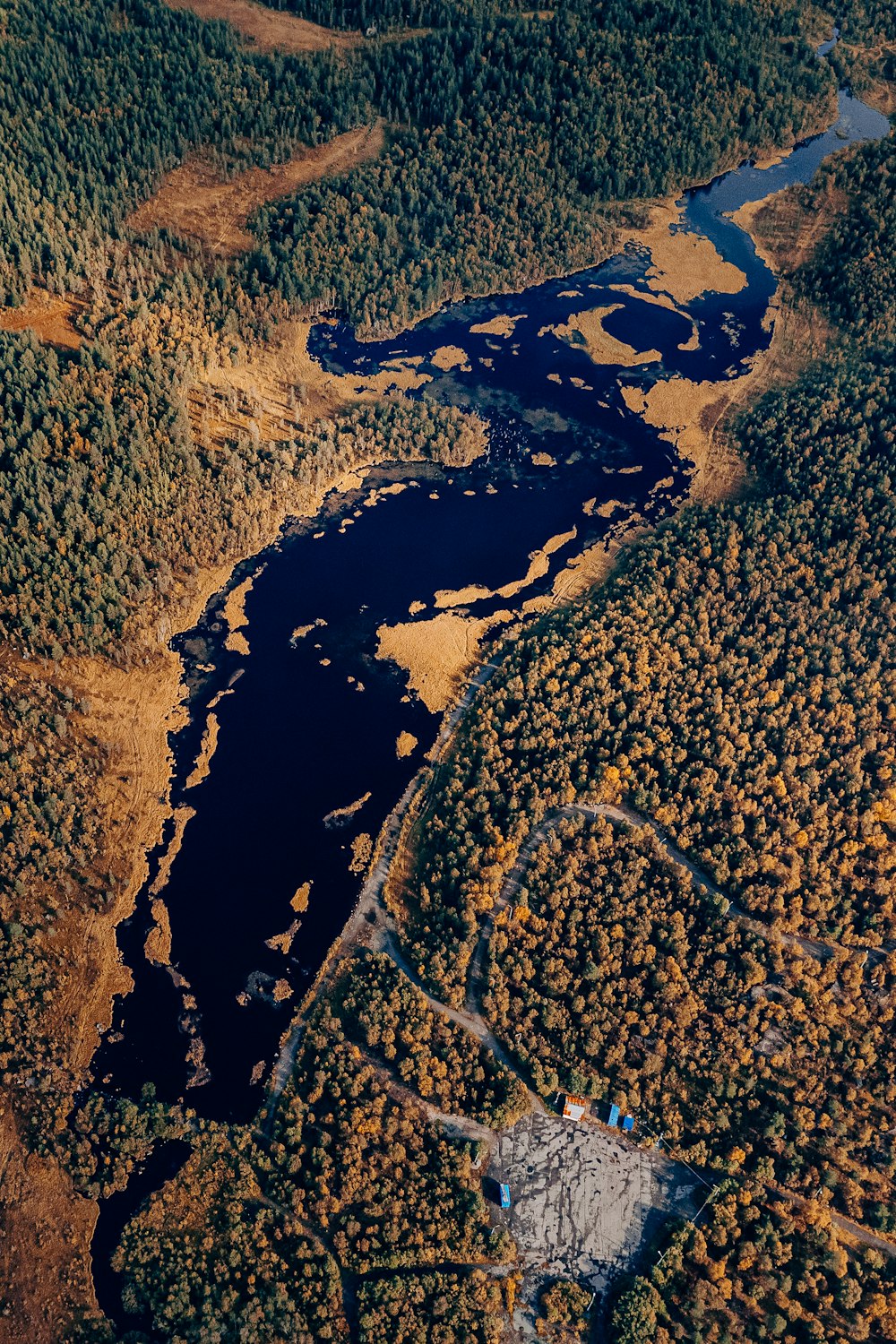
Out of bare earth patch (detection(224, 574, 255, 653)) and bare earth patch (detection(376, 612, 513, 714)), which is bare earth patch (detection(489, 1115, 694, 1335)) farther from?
bare earth patch (detection(224, 574, 255, 653))

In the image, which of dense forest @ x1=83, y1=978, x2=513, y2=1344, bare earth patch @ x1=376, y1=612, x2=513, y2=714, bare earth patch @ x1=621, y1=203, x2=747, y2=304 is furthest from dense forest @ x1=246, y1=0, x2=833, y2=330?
dense forest @ x1=83, y1=978, x2=513, y2=1344

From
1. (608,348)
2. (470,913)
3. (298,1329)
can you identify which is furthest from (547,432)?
(298,1329)

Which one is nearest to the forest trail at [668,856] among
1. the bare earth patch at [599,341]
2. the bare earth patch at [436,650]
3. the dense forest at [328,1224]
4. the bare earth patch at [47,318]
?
the dense forest at [328,1224]

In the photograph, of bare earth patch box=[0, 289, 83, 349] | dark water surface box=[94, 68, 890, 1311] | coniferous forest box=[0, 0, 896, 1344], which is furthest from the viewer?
bare earth patch box=[0, 289, 83, 349]

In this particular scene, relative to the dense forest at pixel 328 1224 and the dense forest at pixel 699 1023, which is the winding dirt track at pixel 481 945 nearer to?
the dense forest at pixel 699 1023

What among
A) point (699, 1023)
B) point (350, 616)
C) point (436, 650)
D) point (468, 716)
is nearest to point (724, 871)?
point (699, 1023)
